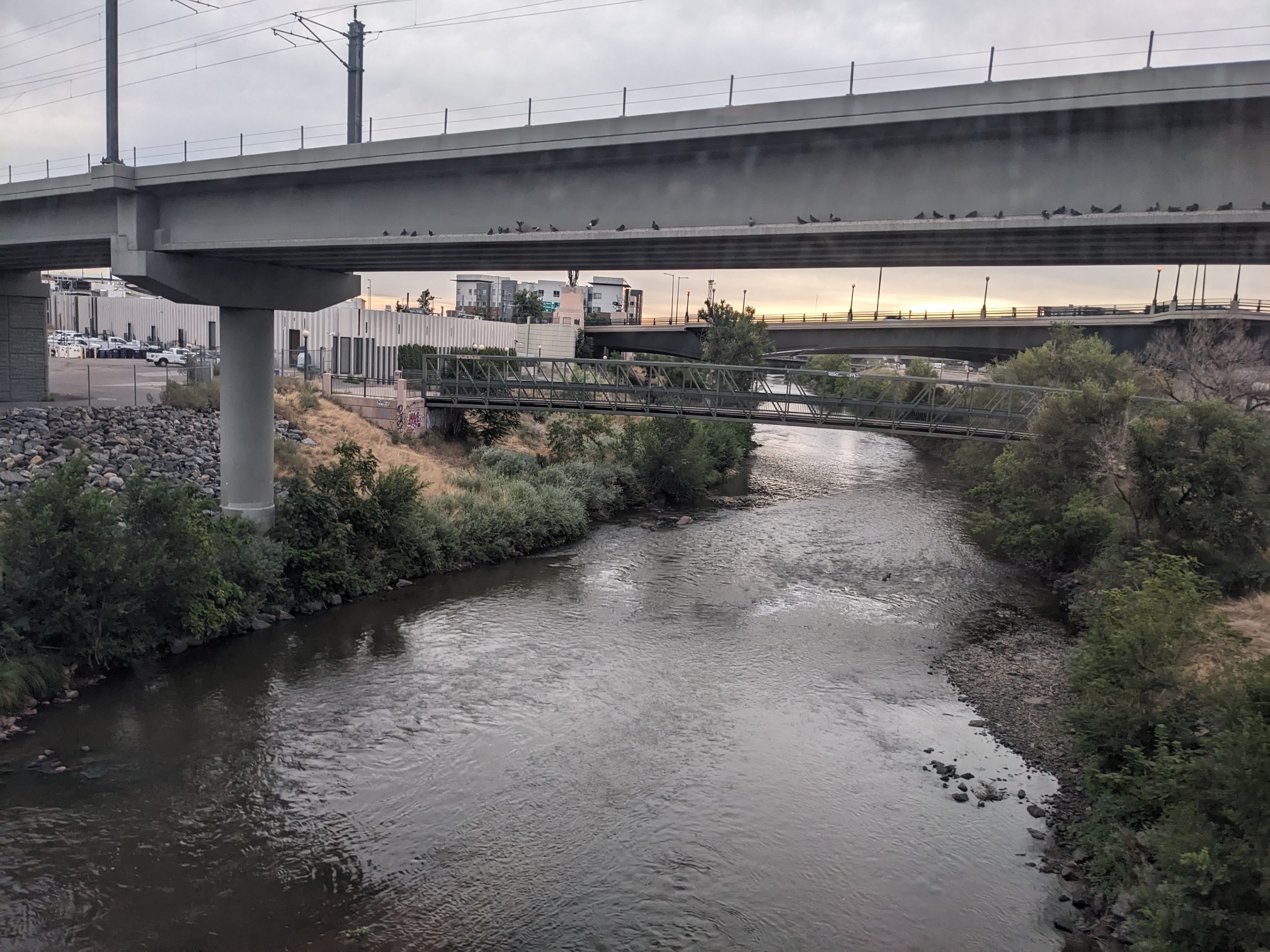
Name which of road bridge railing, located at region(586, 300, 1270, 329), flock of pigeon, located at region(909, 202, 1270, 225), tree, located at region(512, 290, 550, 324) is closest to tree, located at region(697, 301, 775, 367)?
road bridge railing, located at region(586, 300, 1270, 329)

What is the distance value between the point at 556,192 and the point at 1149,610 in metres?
10.4

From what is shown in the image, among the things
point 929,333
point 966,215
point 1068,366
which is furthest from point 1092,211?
point 929,333

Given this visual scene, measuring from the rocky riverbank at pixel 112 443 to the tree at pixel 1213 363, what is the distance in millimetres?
23498

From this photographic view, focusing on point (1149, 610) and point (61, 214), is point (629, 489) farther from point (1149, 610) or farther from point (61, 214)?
point (1149, 610)

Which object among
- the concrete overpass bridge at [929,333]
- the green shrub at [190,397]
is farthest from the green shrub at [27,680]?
the concrete overpass bridge at [929,333]

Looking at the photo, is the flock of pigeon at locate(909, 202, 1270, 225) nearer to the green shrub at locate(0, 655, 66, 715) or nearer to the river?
the river

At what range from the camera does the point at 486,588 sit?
2217 centimetres

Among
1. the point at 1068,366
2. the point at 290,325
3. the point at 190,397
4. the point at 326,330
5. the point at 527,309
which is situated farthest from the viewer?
the point at 527,309

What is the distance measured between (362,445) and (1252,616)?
78.7 feet

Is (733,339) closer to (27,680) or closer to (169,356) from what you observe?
(169,356)

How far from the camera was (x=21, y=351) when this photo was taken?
100 feet

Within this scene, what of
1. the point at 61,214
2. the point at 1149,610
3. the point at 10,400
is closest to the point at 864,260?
the point at 1149,610

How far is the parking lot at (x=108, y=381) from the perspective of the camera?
99.1 feet

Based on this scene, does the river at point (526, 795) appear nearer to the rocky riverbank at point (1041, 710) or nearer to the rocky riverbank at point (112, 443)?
the rocky riverbank at point (1041, 710)
